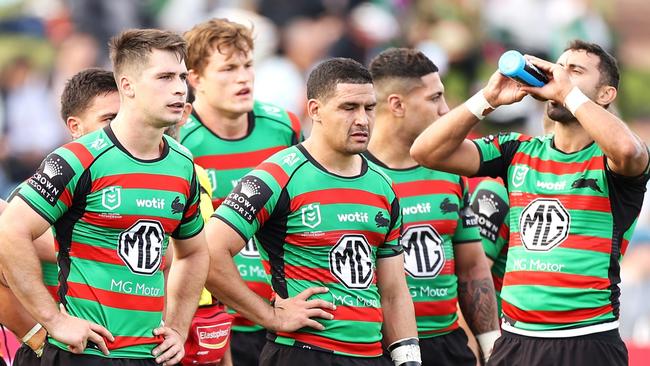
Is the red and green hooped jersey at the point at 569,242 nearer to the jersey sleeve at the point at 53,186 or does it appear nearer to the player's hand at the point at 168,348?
the player's hand at the point at 168,348

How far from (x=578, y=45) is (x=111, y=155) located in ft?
9.41

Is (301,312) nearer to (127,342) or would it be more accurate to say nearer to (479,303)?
(127,342)

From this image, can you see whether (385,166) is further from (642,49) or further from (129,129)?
(642,49)

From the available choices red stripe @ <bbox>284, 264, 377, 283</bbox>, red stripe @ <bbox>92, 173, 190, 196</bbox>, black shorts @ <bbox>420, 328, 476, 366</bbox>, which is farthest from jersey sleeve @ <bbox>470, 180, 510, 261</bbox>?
red stripe @ <bbox>92, 173, 190, 196</bbox>

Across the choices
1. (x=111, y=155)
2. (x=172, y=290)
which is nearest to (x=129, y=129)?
(x=111, y=155)

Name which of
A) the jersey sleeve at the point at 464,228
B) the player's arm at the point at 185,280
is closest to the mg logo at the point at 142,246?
the player's arm at the point at 185,280

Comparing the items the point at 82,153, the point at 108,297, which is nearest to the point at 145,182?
the point at 82,153

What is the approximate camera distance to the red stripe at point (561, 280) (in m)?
7.10

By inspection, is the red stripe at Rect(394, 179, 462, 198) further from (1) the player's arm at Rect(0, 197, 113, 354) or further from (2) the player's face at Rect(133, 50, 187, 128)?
(1) the player's arm at Rect(0, 197, 113, 354)

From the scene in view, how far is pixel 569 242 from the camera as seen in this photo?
7156 mm

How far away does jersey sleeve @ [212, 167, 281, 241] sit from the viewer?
6922mm

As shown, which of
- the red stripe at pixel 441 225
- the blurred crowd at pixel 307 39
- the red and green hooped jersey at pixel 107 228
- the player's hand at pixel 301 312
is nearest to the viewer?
the red and green hooped jersey at pixel 107 228

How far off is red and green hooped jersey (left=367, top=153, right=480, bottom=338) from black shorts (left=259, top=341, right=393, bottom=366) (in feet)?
4.00

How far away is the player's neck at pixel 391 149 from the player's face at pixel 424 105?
0.10m
